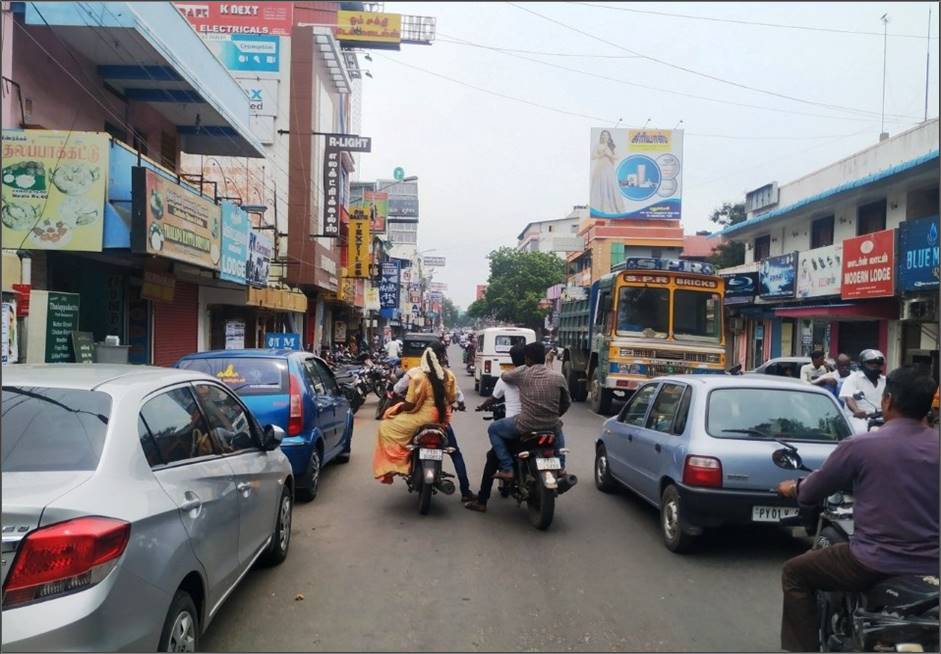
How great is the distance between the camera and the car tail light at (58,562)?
2.52 m

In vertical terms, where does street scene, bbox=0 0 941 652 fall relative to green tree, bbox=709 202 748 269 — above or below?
below

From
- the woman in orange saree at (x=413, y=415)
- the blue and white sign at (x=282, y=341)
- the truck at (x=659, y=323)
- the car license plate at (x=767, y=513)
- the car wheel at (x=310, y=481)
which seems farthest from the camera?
the blue and white sign at (x=282, y=341)

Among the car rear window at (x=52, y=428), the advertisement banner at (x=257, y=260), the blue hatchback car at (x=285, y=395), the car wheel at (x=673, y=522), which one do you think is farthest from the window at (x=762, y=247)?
the car rear window at (x=52, y=428)

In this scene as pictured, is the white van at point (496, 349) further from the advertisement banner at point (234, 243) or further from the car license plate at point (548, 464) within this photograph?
the car license plate at point (548, 464)

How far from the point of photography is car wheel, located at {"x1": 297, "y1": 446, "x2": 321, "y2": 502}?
7.14 meters

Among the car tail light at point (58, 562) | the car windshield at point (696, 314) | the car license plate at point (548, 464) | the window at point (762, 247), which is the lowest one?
the car license plate at point (548, 464)

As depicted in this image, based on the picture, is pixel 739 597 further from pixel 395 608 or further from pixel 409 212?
pixel 409 212

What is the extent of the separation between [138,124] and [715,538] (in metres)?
12.7

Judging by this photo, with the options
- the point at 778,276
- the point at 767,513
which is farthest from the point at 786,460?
the point at 778,276

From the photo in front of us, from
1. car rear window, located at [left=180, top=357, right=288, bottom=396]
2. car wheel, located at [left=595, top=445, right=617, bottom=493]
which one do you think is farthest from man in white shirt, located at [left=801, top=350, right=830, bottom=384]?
car rear window, located at [left=180, top=357, right=288, bottom=396]

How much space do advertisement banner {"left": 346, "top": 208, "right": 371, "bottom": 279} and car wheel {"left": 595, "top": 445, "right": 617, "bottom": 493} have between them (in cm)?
2247

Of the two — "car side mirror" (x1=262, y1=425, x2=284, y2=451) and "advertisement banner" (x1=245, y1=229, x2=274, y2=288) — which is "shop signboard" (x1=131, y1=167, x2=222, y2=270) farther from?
"car side mirror" (x1=262, y1=425, x2=284, y2=451)

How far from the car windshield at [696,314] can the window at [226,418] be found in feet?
36.8

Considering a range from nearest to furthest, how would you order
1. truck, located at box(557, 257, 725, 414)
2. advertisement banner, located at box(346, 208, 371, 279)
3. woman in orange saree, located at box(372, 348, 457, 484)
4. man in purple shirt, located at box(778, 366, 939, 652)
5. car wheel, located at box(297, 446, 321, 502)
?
1. man in purple shirt, located at box(778, 366, 939, 652)
2. woman in orange saree, located at box(372, 348, 457, 484)
3. car wheel, located at box(297, 446, 321, 502)
4. truck, located at box(557, 257, 725, 414)
5. advertisement banner, located at box(346, 208, 371, 279)
